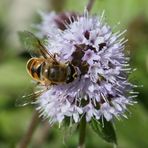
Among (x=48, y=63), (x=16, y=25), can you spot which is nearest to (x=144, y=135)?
(x=48, y=63)

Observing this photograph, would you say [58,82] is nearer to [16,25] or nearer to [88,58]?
[88,58]

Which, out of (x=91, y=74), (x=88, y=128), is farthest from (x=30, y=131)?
(x=91, y=74)

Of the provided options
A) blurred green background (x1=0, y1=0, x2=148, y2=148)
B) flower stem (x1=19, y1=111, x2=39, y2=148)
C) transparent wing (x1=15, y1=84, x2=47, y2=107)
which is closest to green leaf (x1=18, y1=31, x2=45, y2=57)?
transparent wing (x1=15, y1=84, x2=47, y2=107)

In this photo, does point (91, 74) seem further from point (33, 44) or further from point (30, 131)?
point (30, 131)

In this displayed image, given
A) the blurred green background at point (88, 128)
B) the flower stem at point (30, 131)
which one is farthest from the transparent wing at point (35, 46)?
the blurred green background at point (88, 128)

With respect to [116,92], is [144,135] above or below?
below

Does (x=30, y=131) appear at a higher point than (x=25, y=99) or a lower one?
lower

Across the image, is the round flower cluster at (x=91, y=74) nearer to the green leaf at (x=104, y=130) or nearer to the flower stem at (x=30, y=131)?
the green leaf at (x=104, y=130)
